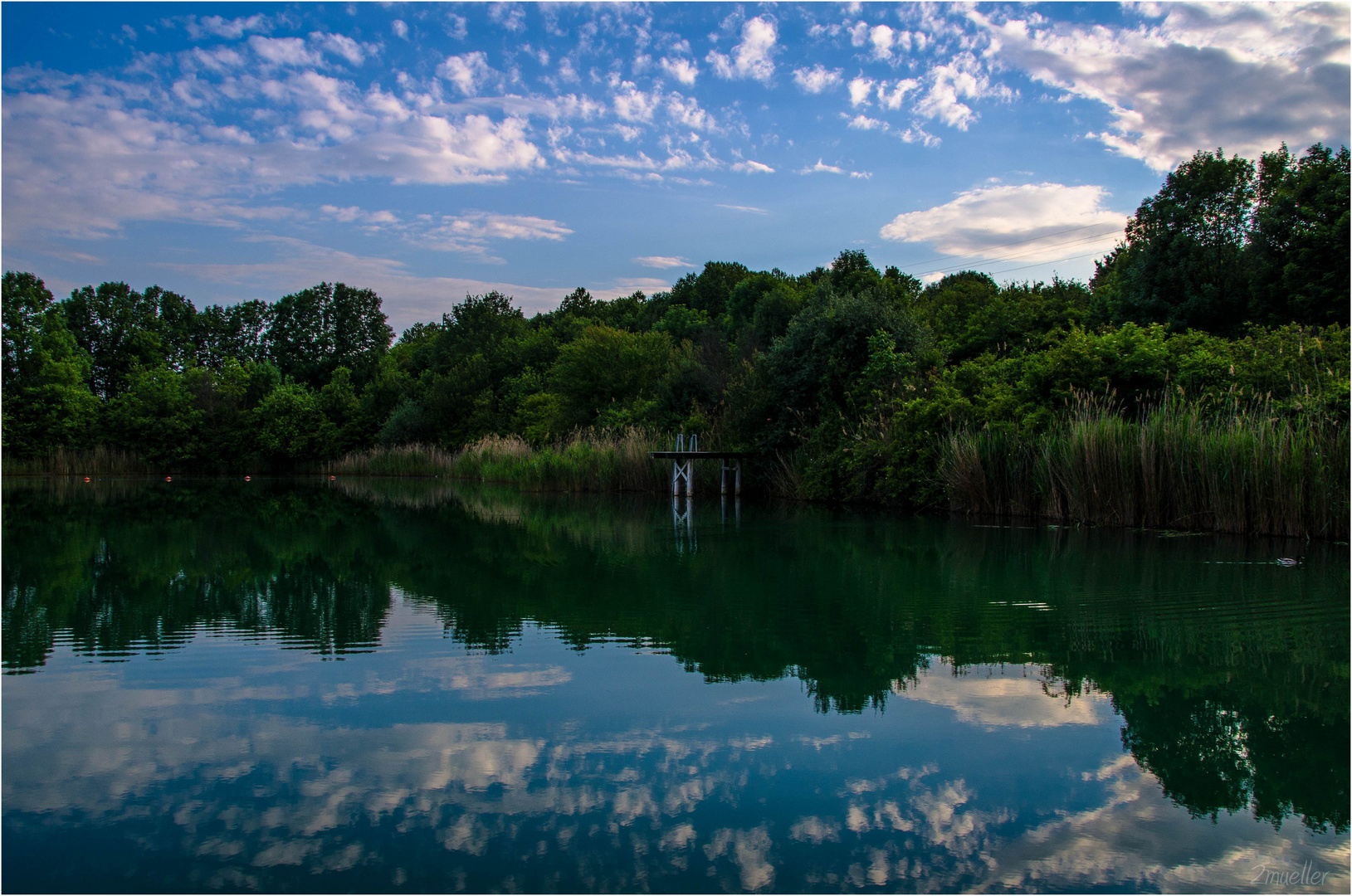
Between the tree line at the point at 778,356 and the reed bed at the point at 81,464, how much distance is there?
1.14m

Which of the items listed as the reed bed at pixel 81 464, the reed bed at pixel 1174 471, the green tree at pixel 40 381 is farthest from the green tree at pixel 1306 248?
the green tree at pixel 40 381

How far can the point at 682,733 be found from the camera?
9.25 feet

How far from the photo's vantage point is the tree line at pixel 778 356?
12.6 metres

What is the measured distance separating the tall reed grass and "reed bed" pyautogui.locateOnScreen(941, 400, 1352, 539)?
8487mm

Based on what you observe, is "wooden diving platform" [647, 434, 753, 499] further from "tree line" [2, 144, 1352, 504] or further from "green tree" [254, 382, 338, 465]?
"green tree" [254, 382, 338, 465]

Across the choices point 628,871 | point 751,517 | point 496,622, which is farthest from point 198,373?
point 628,871

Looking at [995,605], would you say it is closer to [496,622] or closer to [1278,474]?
[496,622]

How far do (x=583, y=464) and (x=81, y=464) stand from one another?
73.3ft

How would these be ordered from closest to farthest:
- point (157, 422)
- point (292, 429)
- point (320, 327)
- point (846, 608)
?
point (846, 608), point (157, 422), point (292, 429), point (320, 327)

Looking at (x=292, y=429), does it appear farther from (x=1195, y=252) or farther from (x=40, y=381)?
(x=1195, y=252)

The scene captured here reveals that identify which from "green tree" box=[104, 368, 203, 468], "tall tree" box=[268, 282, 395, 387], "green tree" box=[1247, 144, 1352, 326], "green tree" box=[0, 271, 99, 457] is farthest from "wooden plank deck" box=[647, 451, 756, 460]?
"tall tree" box=[268, 282, 395, 387]

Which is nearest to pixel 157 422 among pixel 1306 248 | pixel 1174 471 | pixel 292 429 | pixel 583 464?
pixel 292 429

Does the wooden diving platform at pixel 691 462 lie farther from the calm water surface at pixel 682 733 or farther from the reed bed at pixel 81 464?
the reed bed at pixel 81 464

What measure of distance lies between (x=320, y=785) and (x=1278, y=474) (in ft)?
27.6
